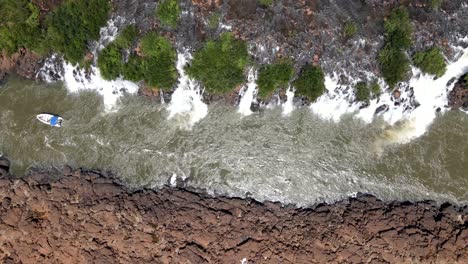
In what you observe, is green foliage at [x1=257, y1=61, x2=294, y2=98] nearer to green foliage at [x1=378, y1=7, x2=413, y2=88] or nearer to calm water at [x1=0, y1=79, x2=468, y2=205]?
calm water at [x1=0, y1=79, x2=468, y2=205]

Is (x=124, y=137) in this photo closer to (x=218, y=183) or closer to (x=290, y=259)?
(x=218, y=183)

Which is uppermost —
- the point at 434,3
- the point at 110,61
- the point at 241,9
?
the point at 434,3

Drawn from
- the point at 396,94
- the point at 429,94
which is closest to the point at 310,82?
the point at 396,94

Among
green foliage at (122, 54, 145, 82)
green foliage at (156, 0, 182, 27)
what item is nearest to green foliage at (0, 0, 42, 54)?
green foliage at (122, 54, 145, 82)

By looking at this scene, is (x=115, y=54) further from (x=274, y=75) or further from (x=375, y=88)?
(x=375, y=88)

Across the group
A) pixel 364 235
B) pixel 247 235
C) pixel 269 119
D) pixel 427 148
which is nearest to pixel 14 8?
pixel 269 119

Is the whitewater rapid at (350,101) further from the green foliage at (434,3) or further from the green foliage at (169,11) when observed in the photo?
the green foliage at (434,3)
